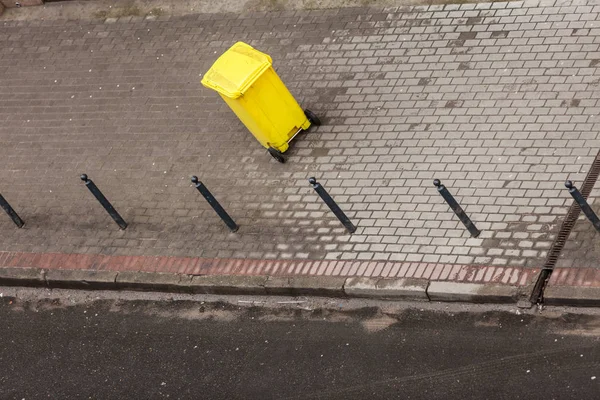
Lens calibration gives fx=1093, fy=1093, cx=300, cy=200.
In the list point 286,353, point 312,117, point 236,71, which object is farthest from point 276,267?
point 236,71

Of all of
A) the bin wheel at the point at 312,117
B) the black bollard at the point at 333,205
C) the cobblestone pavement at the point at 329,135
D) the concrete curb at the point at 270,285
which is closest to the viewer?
the concrete curb at the point at 270,285

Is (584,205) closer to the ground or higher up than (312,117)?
closer to the ground

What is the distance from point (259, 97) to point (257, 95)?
4 cm

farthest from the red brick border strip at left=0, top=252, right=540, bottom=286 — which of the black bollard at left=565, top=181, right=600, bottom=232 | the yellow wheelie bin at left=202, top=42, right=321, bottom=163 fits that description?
the yellow wheelie bin at left=202, top=42, right=321, bottom=163

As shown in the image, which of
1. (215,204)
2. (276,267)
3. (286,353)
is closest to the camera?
(286,353)

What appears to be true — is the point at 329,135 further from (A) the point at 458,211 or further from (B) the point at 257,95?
(A) the point at 458,211

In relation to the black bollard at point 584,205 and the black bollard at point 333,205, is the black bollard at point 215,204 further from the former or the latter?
the black bollard at point 584,205

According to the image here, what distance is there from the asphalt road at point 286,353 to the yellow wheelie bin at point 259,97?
2324mm

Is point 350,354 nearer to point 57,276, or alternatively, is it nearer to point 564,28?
point 57,276

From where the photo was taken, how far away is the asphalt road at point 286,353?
34.7ft

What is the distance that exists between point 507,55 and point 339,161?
8.43ft

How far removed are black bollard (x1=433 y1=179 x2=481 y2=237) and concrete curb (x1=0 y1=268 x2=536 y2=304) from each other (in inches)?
25.1

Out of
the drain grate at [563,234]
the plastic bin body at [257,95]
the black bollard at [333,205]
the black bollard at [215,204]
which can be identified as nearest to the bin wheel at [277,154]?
the plastic bin body at [257,95]

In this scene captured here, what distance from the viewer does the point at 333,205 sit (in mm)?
11953
